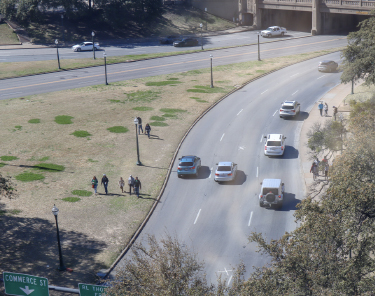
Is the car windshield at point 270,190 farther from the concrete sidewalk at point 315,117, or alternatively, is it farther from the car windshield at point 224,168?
the car windshield at point 224,168

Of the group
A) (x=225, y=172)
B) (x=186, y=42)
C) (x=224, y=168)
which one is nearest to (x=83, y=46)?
(x=186, y=42)

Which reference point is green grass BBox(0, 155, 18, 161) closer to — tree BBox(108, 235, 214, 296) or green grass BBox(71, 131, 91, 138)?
green grass BBox(71, 131, 91, 138)

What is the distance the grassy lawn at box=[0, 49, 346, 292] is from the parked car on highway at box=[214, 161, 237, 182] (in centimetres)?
458

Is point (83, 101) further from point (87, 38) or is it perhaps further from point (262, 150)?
point (87, 38)

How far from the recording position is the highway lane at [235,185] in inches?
1153

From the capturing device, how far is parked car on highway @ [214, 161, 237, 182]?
36.9 metres

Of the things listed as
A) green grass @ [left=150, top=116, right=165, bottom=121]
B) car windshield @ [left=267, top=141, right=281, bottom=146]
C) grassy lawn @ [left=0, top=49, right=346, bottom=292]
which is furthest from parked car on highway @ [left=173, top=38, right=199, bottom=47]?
car windshield @ [left=267, top=141, right=281, bottom=146]

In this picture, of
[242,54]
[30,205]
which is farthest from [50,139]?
[242,54]

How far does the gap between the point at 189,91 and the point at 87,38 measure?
3478 centimetres

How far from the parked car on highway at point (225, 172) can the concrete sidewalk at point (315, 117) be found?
573cm

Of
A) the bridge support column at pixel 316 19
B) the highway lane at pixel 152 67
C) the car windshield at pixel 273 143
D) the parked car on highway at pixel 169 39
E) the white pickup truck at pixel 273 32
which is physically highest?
the bridge support column at pixel 316 19

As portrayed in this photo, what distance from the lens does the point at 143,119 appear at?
50875 millimetres

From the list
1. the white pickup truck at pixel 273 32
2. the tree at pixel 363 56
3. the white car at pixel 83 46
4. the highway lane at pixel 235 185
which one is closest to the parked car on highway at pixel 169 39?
the white car at pixel 83 46

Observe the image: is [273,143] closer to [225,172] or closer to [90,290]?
[225,172]
